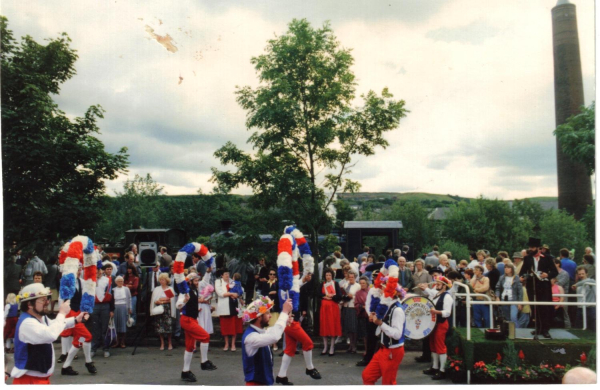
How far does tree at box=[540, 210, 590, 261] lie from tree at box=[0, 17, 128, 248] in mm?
45912

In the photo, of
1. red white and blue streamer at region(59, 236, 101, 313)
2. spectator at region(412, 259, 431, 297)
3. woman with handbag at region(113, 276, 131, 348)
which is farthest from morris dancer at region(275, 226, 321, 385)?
woman with handbag at region(113, 276, 131, 348)

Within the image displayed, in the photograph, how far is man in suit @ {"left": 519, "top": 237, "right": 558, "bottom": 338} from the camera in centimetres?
950

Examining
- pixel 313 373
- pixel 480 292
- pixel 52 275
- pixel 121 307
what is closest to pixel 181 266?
pixel 313 373

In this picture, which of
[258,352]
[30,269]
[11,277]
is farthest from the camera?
[30,269]

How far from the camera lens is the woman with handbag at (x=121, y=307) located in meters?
12.4

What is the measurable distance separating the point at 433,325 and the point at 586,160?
16.1m

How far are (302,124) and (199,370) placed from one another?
21.1 ft

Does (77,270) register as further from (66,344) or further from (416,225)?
(416,225)

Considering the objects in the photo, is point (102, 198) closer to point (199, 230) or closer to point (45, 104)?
point (45, 104)

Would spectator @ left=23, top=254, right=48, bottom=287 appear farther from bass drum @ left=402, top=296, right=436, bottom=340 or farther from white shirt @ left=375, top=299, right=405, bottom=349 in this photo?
white shirt @ left=375, top=299, right=405, bottom=349

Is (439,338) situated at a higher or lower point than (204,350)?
higher

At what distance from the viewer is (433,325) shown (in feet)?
30.9

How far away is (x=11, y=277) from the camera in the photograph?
46.1 feet

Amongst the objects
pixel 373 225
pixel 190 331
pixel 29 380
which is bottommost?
pixel 29 380
